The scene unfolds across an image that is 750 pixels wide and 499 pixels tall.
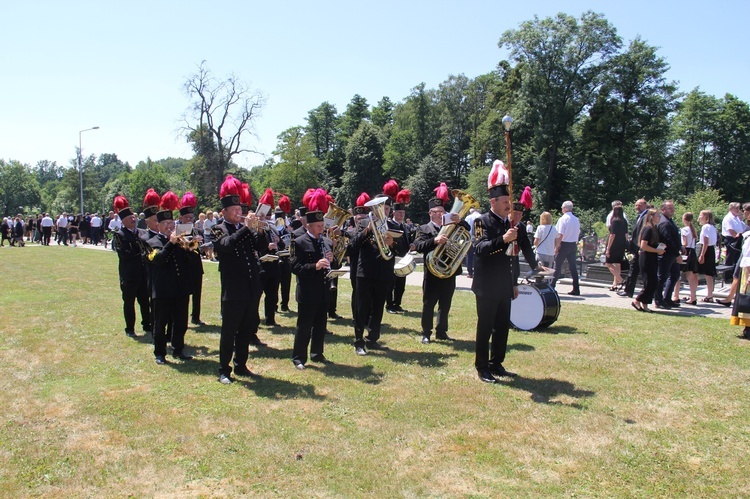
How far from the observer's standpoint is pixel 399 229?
353 inches

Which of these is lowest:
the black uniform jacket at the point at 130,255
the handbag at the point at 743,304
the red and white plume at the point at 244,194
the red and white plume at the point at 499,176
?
the handbag at the point at 743,304

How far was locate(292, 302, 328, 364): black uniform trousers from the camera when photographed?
24.2ft

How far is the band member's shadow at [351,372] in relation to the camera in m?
6.95

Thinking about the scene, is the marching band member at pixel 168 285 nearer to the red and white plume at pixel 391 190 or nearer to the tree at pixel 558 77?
the red and white plume at pixel 391 190

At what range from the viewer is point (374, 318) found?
846 centimetres

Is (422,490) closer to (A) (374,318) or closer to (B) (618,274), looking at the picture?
(A) (374,318)

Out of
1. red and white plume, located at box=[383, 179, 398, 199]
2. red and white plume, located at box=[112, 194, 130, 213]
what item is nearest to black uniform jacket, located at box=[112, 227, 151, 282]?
red and white plume, located at box=[112, 194, 130, 213]

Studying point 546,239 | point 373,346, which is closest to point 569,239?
point 546,239

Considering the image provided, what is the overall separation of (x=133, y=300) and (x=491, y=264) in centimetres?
615

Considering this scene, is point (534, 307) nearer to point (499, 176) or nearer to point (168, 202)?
point (499, 176)

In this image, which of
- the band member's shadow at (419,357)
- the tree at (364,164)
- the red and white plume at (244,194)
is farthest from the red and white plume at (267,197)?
the tree at (364,164)

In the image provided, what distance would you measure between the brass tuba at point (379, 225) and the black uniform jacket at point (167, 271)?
2.73 meters

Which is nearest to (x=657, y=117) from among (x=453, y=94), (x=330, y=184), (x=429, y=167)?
(x=429, y=167)

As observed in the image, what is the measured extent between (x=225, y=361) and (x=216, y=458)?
2176 millimetres
